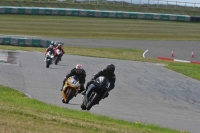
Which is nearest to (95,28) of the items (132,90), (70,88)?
(132,90)

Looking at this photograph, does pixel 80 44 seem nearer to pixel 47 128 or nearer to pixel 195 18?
pixel 195 18

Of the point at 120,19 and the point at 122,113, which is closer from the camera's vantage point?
the point at 122,113

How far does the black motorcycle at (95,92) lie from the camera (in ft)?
53.3

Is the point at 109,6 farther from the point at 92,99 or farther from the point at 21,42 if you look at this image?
the point at 92,99

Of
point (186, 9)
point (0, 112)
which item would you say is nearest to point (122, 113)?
point (0, 112)

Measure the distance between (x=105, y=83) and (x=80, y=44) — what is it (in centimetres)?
3544

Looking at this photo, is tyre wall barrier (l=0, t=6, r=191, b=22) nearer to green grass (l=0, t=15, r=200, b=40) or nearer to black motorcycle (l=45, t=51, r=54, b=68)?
green grass (l=0, t=15, r=200, b=40)

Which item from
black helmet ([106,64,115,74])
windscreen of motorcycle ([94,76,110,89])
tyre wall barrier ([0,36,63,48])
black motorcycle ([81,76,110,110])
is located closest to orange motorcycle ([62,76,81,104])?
black motorcycle ([81,76,110,110])

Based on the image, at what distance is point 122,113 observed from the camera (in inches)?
650

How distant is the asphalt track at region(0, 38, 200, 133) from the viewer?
16.7 m

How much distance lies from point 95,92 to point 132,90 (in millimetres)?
5918

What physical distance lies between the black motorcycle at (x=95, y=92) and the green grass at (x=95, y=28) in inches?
1588

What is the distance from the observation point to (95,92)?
16484 mm

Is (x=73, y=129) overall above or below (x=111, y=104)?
above
